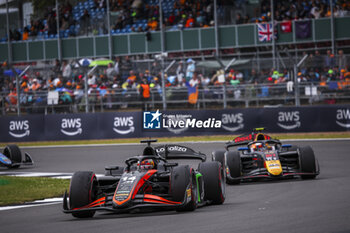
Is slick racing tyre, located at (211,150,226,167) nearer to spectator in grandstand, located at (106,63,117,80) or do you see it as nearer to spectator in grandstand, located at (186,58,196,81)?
spectator in grandstand, located at (186,58,196,81)

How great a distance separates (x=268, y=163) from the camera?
42.3 feet

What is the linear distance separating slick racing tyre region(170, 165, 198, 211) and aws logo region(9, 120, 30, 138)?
1982 cm

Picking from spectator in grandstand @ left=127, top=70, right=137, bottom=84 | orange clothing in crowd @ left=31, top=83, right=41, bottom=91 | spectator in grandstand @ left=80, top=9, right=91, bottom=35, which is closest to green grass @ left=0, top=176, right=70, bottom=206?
spectator in grandstand @ left=127, top=70, right=137, bottom=84

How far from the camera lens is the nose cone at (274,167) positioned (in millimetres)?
12781

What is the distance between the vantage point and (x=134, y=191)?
28.6 ft

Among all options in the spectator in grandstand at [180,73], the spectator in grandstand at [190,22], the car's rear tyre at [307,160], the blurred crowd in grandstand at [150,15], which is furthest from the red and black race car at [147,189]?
the spectator in grandstand at [190,22]

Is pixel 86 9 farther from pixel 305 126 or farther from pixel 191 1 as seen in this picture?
pixel 305 126

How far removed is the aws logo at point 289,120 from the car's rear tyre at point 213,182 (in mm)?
15029

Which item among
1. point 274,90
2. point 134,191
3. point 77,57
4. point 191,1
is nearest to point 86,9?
point 77,57

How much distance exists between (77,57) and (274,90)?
15.6 m

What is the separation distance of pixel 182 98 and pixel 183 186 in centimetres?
1919

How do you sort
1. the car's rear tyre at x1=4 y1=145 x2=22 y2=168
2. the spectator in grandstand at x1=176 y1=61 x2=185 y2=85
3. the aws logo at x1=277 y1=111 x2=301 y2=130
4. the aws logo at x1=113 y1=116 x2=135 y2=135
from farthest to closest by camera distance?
the spectator in grandstand at x1=176 y1=61 x2=185 y2=85 < the aws logo at x1=113 y1=116 x2=135 y2=135 < the aws logo at x1=277 y1=111 x2=301 y2=130 < the car's rear tyre at x1=4 y1=145 x2=22 y2=168

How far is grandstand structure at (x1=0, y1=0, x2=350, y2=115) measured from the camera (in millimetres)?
27062

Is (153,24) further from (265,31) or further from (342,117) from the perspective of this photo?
(342,117)
